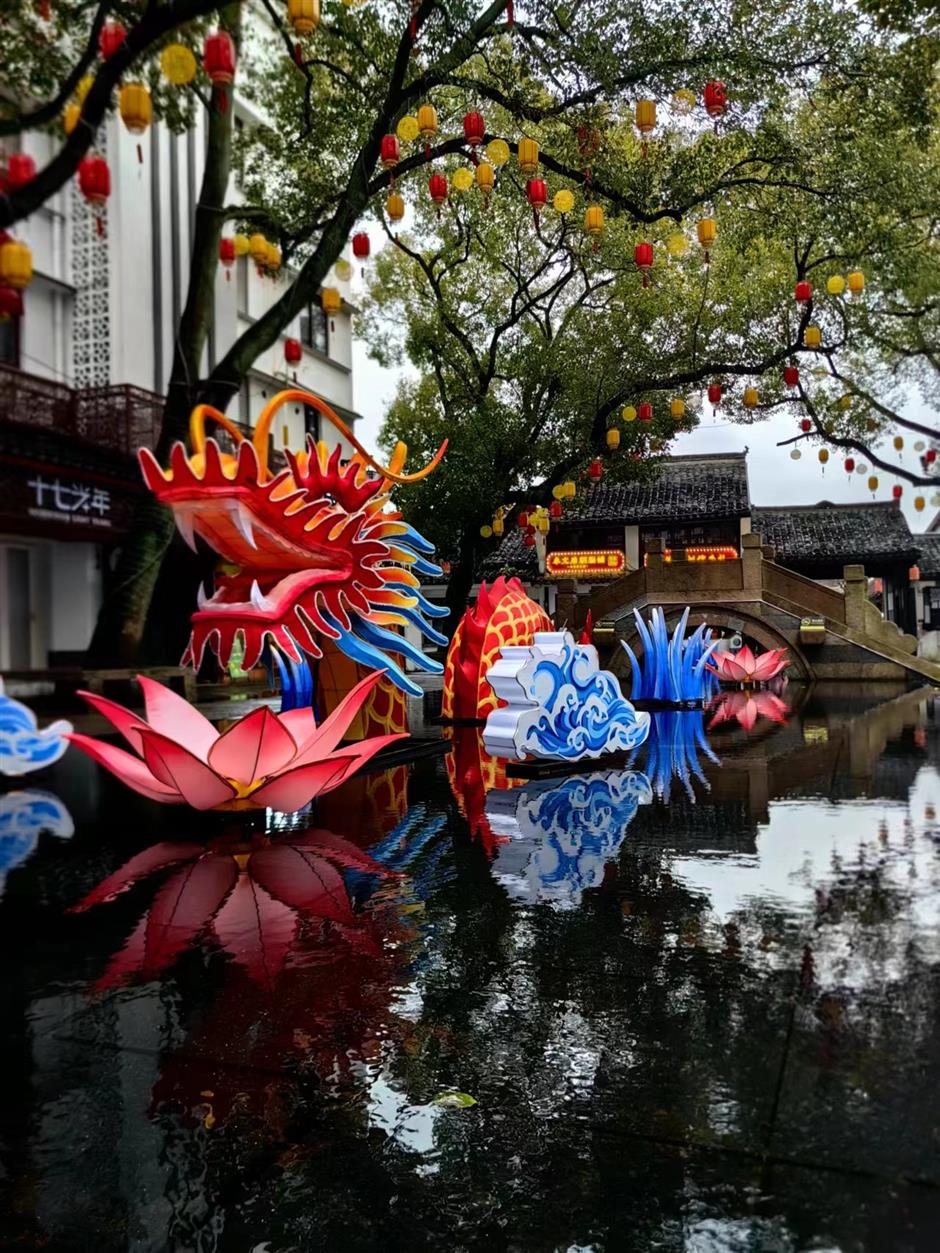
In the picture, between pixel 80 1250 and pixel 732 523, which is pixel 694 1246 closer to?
pixel 80 1250

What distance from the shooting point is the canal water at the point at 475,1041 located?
2008mm

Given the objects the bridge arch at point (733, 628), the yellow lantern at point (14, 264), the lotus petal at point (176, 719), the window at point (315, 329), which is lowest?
the lotus petal at point (176, 719)

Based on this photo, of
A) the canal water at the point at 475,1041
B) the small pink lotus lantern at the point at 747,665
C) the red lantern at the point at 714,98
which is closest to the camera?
the canal water at the point at 475,1041

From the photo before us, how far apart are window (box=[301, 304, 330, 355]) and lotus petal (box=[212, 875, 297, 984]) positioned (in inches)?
824

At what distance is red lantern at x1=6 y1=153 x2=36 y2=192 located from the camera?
21.9ft

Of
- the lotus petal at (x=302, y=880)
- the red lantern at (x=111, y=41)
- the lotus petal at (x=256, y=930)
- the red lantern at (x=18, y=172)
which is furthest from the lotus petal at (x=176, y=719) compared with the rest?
the red lantern at (x=111, y=41)

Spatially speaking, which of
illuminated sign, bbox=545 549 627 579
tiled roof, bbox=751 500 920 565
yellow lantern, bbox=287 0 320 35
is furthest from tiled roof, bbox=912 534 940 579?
yellow lantern, bbox=287 0 320 35

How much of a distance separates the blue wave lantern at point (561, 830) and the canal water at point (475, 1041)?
0.11 ft

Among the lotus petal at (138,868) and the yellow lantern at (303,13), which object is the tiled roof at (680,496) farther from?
the lotus petal at (138,868)

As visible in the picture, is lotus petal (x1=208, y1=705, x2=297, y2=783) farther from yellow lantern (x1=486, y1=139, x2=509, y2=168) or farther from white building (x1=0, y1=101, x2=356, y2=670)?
white building (x1=0, y1=101, x2=356, y2=670)

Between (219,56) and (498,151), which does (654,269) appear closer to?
(498,151)

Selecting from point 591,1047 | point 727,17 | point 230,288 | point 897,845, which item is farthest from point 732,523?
point 591,1047

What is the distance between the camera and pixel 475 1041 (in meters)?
2.81

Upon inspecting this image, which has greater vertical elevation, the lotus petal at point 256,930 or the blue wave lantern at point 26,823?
the blue wave lantern at point 26,823
